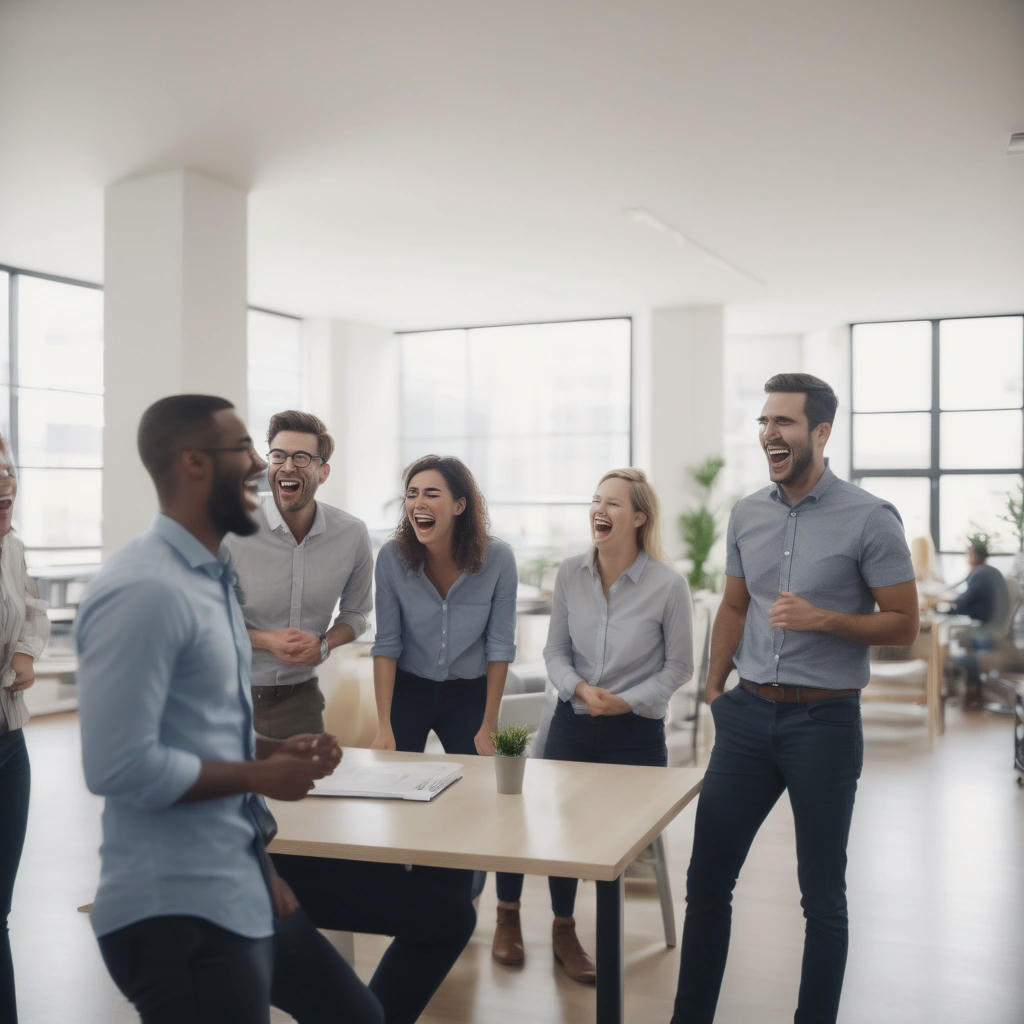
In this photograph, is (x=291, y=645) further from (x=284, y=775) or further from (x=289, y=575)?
(x=284, y=775)

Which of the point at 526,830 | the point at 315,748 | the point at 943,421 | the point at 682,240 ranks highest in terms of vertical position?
the point at 682,240

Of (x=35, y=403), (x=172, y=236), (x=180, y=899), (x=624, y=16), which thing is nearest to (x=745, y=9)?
(x=624, y=16)

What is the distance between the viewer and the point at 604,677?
3.34m

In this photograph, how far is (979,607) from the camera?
26.9ft

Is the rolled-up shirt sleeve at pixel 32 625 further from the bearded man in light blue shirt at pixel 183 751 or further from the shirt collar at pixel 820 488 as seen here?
the shirt collar at pixel 820 488

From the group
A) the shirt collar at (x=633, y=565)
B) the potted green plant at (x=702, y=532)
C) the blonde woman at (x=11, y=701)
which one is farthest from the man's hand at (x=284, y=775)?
the potted green plant at (x=702, y=532)

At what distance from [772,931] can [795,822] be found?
1.41 metres

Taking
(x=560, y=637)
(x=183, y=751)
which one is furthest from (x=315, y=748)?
(x=560, y=637)

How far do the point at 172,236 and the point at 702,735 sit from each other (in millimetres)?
4503

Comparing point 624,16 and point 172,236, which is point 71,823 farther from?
point 624,16

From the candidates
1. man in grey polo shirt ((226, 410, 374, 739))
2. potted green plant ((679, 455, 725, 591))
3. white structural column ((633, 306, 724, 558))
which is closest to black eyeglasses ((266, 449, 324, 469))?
man in grey polo shirt ((226, 410, 374, 739))

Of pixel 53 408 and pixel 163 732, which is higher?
pixel 53 408

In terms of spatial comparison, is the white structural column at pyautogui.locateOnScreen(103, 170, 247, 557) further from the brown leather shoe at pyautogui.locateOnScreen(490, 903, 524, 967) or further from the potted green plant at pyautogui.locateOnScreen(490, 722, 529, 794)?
the potted green plant at pyautogui.locateOnScreen(490, 722, 529, 794)

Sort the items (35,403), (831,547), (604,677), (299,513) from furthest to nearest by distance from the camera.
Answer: (35,403) → (604,677) → (299,513) → (831,547)
